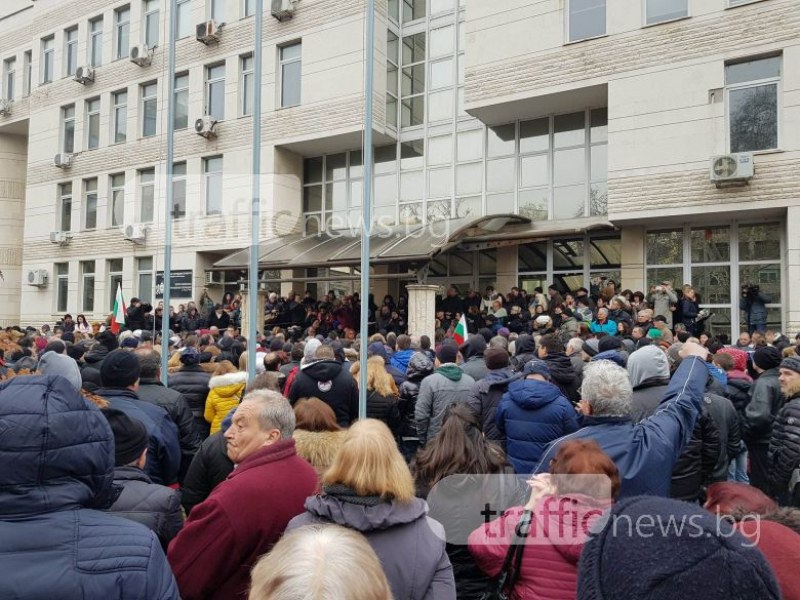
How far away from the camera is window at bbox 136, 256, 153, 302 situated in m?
22.2

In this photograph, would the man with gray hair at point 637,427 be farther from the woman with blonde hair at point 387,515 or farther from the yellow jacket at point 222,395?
the yellow jacket at point 222,395

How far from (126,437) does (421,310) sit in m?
10.5

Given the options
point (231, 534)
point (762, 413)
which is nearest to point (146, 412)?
point (231, 534)

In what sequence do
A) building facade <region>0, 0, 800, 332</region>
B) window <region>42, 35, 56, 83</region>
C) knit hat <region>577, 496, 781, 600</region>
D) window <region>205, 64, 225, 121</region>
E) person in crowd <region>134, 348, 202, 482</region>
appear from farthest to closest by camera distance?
window <region>42, 35, 56, 83</region>, window <region>205, 64, 225, 121</region>, building facade <region>0, 0, 800, 332</region>, person in crowd <region>134, 348, 202, 482</region>, knit hat <region>577, 496, 781, 600</region>

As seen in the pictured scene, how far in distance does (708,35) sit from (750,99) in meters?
1.76

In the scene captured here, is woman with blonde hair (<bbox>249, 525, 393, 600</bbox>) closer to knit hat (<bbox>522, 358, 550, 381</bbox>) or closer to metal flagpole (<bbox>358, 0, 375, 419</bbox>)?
knit hat (<bbox>522, 358, 550, 381</bbox>)

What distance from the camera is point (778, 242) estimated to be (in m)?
13.4

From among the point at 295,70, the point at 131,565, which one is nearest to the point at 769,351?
the point at 131,565

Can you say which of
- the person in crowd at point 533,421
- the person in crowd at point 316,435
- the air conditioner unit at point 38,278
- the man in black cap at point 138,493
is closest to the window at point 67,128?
the air conditioner unit at point 38,278

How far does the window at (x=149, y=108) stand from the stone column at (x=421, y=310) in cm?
1548

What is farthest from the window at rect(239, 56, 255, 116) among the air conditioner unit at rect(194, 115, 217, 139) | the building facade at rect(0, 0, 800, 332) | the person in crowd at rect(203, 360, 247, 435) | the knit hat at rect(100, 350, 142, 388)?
the knit hat at rect(100, 350, 142, 388)

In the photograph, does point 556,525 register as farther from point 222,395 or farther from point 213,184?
point 213,184

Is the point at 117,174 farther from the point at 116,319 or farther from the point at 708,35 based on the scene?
the point at 708,35

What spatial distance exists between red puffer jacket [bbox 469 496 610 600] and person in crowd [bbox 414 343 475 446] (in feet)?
10.1
